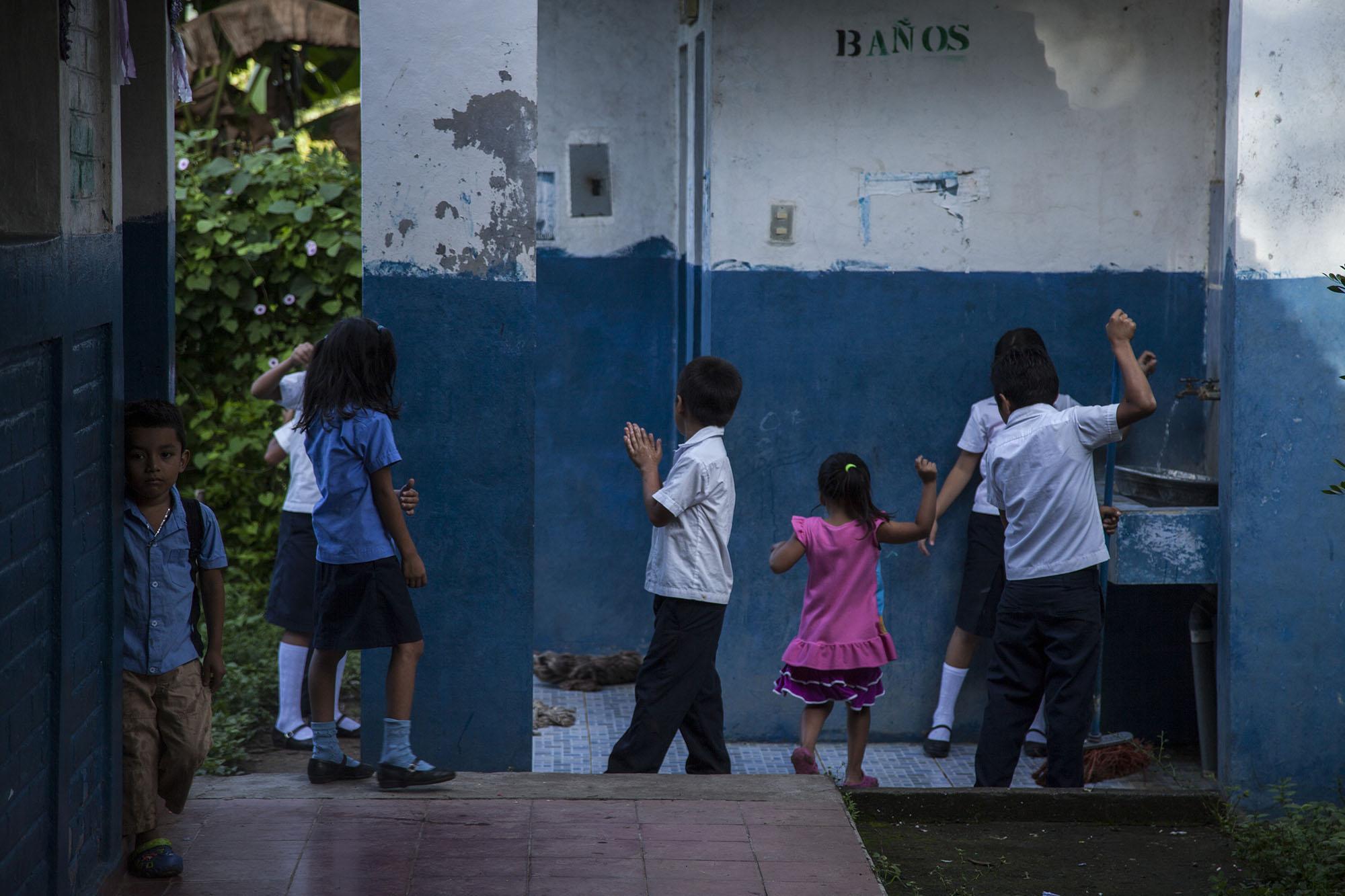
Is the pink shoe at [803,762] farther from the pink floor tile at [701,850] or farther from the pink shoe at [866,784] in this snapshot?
the pink floor tile at [701,850]

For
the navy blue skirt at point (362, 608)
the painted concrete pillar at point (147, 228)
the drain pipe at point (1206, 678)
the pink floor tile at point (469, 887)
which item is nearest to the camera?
the pink floor tile at point (469, 887)

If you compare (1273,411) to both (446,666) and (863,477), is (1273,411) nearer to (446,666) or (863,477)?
(863,477)

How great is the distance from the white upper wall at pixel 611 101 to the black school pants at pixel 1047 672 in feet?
9.74

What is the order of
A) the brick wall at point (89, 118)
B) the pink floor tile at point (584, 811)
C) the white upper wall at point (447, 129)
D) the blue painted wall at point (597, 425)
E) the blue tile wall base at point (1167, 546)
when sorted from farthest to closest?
the blue painted wall at point (597, 425) → the blue tile wall base at point (1167, 546) → the white upper wall at point (447, 129) → the pink floor tile at point (584, 811) → the brick wall at point (89, 118)

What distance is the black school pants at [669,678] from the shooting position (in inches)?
190

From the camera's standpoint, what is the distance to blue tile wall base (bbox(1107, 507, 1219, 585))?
5.31 metres

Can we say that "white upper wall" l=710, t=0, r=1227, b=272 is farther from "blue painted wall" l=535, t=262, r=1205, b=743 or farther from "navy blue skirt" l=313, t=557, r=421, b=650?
"navy blue skirt" l=313, t=557, r=421, b=650

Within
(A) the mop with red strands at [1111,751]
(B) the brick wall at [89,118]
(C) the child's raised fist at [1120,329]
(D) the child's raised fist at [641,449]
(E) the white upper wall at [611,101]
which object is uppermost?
(E) the white upper wall at [611,101]

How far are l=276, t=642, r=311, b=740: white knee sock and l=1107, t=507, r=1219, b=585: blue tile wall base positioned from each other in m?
3.35

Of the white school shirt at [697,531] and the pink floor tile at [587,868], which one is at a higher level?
the white school shirt at [697,531]

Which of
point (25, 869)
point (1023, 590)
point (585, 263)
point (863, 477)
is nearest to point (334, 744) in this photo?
point (25, 869)

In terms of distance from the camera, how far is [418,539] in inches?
194

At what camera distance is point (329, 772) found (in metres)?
4.69

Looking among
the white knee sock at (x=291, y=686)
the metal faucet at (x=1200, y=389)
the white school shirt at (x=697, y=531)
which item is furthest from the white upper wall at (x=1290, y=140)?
the white knee sock at (x=291, y=686)
